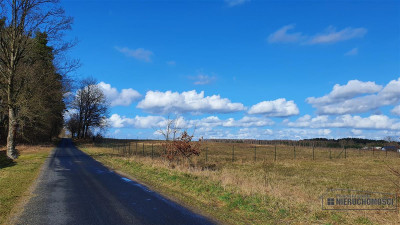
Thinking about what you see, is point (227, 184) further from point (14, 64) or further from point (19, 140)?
point (19, 140)

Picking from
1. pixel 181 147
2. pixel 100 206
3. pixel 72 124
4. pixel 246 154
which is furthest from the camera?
pixel 72 124

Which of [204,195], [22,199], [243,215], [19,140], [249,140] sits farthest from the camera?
[249,140]

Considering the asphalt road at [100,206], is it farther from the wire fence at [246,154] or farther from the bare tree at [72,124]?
the bare tree at [72,124]

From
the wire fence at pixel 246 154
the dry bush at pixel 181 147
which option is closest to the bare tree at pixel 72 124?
the wire fence at pixel 246 154

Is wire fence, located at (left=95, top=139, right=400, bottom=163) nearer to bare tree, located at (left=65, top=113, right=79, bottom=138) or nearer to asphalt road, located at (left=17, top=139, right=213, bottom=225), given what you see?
asphalt road, located at (left=17, top=139, right=213, bottom=225)

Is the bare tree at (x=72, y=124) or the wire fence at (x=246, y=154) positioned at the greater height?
the bare tree at (x=72, y=124)

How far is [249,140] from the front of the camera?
117 meters

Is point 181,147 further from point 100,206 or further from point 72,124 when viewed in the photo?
point 72,124

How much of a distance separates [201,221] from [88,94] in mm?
76268

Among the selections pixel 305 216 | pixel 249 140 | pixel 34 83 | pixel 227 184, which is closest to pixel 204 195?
pixel 227 184

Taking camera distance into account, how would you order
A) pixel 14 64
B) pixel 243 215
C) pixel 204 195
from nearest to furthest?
pixel 243 215 → pixel 204 195 → pixel 14 64

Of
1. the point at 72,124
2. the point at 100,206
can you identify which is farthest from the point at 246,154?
the point at 72,124

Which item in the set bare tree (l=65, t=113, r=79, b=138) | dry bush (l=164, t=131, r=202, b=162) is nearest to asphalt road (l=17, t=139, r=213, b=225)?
dry bush (l=164, t=131, r=202, b=162)

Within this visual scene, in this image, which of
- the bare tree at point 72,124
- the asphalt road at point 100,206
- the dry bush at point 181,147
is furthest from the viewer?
the bare tree at point 72,124
